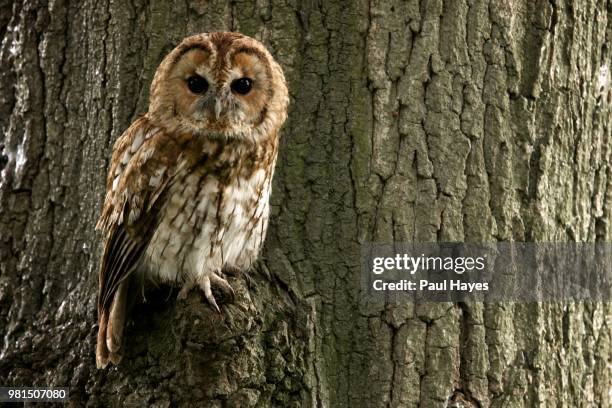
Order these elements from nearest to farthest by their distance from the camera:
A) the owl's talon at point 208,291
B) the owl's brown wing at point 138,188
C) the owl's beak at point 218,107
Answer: the owl's talon at point 208,291 → the owl's beak at point 218,107 → the owl's brown wing at point 138,188

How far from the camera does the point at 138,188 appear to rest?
8.68 ft

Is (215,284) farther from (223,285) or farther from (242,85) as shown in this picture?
(242,85)

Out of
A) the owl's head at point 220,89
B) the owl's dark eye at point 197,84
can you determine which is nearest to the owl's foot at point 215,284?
the owl's head at point 220,89

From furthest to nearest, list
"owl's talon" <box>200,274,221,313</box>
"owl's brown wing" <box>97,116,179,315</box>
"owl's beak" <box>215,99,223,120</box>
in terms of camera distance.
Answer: "owl's brown wing" <box>97,116,179,315</box> → "owl's beak" <box>215,99,223,120</box> → "owl's talon" <box>200,274,221,313</box>

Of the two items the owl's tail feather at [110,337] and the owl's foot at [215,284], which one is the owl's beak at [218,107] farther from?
the owl's tail feather at [110,337]

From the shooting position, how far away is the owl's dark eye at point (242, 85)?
2557 mm

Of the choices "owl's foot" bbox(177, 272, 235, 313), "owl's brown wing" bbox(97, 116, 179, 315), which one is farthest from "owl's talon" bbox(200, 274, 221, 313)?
"owl's brown wing" bbox(97, 116, 179, 315)

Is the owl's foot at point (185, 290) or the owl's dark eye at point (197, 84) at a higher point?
the owl's dark eye at point (197, 84)

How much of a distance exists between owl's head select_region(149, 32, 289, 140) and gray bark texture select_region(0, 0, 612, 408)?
0.38 feet

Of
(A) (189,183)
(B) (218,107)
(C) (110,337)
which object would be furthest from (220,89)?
(C) (110,337)

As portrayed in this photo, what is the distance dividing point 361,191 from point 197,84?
0.58 metres

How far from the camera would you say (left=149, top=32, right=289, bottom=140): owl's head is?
2.49 m

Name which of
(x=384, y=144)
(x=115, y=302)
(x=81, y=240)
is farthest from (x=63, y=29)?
(x=384, y=144)

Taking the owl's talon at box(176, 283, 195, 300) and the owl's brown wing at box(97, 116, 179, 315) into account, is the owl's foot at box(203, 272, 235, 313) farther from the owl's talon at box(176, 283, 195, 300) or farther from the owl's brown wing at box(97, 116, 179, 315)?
the owl's brown wing at box(97, 116, 179, 315)
